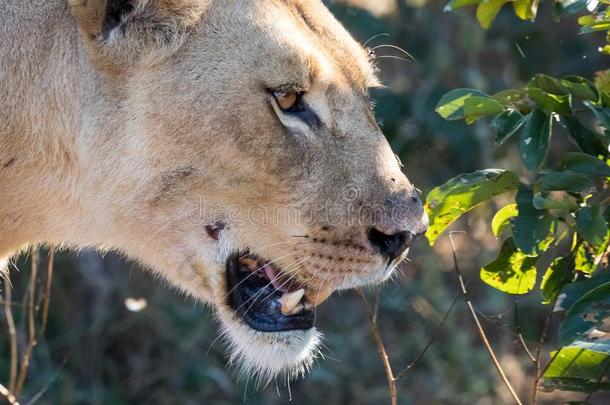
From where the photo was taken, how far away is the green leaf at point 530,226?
224cm

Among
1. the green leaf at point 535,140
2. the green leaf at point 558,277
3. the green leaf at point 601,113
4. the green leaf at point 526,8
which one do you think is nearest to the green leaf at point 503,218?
the green leaf at point 558,277

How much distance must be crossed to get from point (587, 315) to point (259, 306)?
2.85ft

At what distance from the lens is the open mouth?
102 inches

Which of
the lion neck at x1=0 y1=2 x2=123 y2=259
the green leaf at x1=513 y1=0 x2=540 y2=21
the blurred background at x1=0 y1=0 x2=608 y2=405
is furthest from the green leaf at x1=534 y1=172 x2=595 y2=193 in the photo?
the blurred background at x1=0 y1=0 x2=608 y2=405

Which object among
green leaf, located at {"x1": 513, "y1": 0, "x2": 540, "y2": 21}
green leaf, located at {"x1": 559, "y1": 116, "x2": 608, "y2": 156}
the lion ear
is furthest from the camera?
green leaf, located at {"x1": 513, "y1": 0, "x2": 540, "y2": 21}

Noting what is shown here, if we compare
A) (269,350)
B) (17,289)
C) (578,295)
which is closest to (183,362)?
(17,289)

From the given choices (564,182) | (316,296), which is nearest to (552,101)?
(564,182)

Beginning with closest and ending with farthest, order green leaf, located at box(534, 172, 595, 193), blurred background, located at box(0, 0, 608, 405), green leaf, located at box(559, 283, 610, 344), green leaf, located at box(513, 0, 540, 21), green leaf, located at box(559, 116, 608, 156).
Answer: green leaf, located at box(559, 283, 610, 344) < green leaf, located at box(534, 172, 595, 193) < green leaf, located at box(559, 116, 608, 156) < green leaf, located at box(513, 0, 540, 21) < blurred background, located at box(0, 0, 608, 405)

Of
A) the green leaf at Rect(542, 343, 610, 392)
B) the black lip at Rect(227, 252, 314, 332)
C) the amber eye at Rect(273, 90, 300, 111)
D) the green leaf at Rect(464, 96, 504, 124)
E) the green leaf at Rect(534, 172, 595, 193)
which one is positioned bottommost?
the black lip at Rect(227, 252, 314, 332)

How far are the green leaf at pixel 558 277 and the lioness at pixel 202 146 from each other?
1.04 ft

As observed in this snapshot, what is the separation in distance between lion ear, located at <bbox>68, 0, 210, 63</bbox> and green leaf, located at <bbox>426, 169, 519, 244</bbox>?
72cm

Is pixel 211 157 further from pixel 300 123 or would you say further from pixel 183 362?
pixel 183 362

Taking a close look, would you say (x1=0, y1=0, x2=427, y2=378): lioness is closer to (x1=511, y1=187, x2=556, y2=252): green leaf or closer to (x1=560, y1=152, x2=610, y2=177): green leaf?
(x1=511, y1=187, x2=556, y2=252): green leaf

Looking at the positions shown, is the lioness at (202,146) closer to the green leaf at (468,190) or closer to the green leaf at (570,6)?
the green leaf at (468,190)
